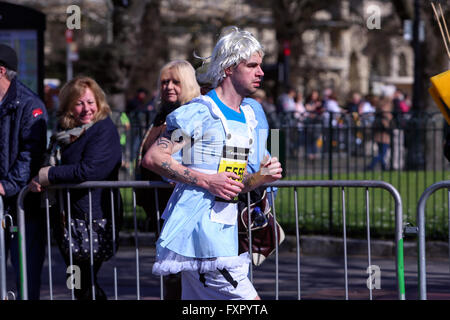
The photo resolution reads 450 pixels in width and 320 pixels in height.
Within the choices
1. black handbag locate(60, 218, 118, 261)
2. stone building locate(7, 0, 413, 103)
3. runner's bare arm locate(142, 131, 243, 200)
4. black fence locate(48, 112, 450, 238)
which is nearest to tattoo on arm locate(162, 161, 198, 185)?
runner's bare arm locate(142, 131, 243, 200)

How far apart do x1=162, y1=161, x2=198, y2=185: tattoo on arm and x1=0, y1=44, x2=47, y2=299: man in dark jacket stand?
1576 mm

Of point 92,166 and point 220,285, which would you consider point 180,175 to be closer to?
point 220,285

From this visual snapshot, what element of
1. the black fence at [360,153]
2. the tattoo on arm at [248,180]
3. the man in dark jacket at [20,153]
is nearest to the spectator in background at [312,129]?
the black fence at [360,153]

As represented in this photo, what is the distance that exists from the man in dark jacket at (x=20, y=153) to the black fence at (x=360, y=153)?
4.53m

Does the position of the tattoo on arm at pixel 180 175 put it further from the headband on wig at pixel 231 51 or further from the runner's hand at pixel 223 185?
the headband on wig at pixel 231 51

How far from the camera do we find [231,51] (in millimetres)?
4820

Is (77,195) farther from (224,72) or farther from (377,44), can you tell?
(377,44)

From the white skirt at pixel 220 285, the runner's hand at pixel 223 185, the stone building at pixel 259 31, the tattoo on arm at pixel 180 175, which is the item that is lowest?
the white skirt at pixel 220 285

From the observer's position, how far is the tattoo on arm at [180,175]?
480cm

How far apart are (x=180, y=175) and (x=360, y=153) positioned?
6.97 metres

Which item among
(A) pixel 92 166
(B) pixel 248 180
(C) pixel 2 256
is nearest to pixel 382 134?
(A) pixel 92 166

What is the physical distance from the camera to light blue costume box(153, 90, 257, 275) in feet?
15.7

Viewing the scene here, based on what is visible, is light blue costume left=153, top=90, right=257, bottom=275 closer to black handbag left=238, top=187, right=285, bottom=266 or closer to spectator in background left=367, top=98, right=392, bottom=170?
black handbag left=238, top=187, right=285, bottom=266
